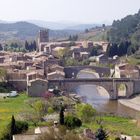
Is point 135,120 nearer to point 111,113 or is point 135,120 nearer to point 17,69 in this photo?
point 111,113

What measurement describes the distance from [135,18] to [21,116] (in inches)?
3172

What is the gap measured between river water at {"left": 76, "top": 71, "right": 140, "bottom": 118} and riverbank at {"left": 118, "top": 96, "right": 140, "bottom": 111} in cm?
51

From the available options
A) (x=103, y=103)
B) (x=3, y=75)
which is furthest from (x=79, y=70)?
(x=103, y=103)

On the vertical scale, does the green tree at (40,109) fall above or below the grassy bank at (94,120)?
above

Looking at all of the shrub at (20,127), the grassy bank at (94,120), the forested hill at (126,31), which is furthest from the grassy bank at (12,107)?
the forested hill at (126,31)

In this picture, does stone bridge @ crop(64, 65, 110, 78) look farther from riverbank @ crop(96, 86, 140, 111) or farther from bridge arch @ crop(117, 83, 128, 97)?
riverbank @ crop(96, 86, 140, 111)

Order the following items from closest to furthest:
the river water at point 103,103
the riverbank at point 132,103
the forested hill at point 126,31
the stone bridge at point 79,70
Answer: the river water at point 103,103
the riverbank at point 132,103
the stone bridge at point 79,70
the forested hill at point 126,31

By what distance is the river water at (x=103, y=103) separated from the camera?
4800cm

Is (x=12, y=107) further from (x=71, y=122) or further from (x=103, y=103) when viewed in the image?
(x=71, y=122)

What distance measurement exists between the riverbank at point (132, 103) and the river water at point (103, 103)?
0.51 metres

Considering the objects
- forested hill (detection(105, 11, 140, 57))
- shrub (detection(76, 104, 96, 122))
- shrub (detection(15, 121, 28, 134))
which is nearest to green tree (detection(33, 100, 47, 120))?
shrub (detection(76, 104, 96, 122))

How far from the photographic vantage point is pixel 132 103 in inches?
2089

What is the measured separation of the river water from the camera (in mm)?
48000

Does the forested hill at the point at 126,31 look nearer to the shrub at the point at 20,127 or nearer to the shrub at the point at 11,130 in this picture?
the shrub at the point at 20,127
